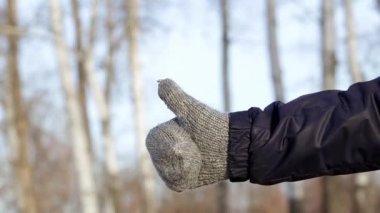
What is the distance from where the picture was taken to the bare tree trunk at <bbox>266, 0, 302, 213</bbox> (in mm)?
11895

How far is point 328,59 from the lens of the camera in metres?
11.5

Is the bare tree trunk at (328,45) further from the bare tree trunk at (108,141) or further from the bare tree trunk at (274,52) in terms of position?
the bare tree trunk at (108,141)

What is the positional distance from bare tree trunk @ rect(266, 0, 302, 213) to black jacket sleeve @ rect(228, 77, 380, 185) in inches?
375

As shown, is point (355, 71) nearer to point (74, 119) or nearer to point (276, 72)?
point (276, 72)

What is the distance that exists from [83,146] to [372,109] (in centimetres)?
1375

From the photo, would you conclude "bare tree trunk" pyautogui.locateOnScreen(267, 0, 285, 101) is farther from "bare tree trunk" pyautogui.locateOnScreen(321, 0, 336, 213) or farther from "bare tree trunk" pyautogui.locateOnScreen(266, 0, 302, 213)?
"bare tree trunk" pyautogui.locateOnScreen(321, 0, 336, 213)

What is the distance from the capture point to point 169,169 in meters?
2.49

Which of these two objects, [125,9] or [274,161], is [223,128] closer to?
[274,161]

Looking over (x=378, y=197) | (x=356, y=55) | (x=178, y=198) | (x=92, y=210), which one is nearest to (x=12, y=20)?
(x=92, y=210)

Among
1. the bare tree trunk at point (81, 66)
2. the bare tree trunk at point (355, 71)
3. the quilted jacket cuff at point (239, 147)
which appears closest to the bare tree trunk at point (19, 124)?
the bare tree trunk at point (81, 66)

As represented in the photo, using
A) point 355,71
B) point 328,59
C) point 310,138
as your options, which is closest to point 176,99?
point 310,138

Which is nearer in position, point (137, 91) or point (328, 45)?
point (328, 45)

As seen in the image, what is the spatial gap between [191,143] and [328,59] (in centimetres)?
926

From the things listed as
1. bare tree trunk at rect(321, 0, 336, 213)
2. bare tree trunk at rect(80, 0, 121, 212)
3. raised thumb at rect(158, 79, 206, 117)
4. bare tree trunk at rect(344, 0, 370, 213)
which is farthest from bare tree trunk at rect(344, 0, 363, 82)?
raised thumb at rect(158, 79, 206, 117)
